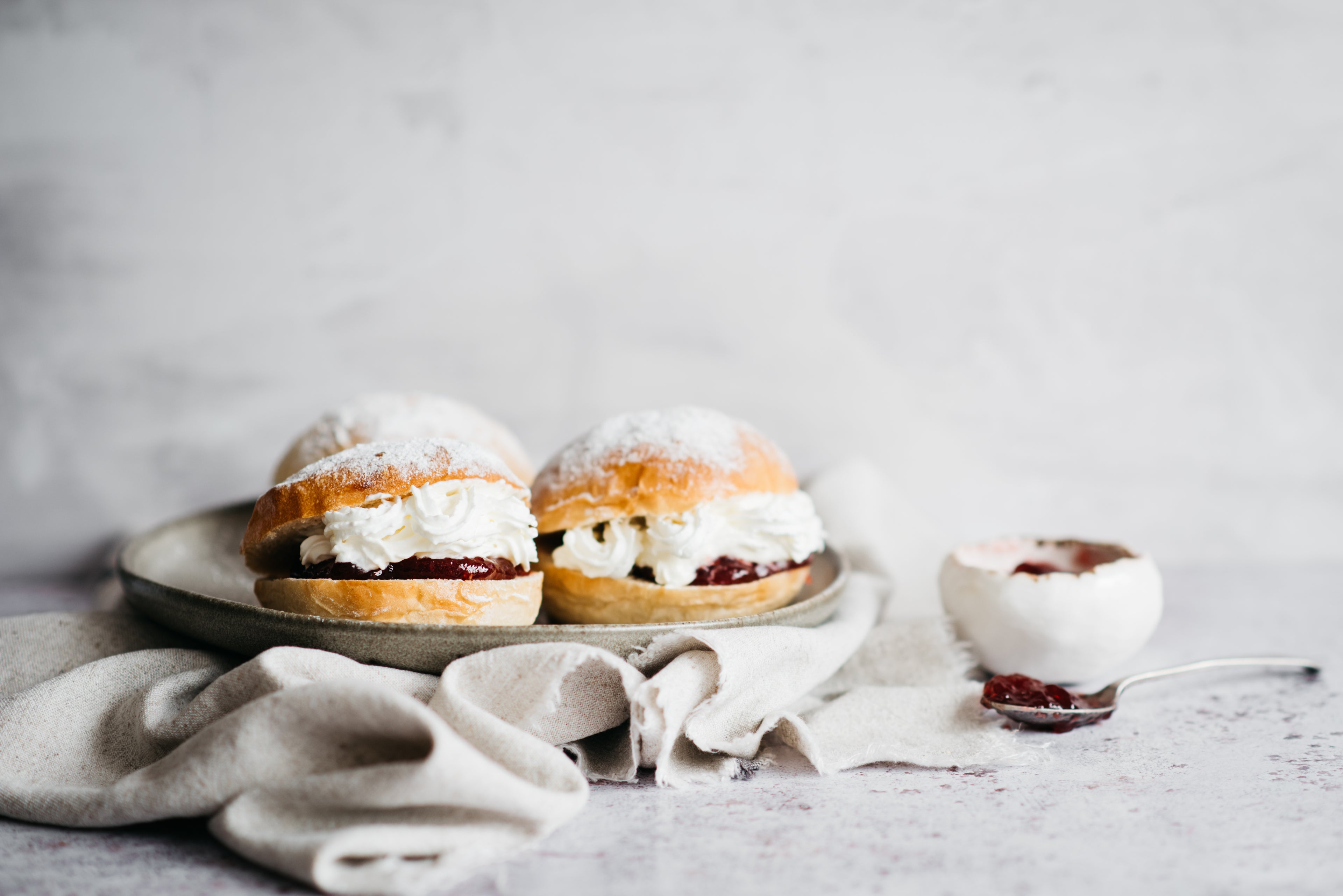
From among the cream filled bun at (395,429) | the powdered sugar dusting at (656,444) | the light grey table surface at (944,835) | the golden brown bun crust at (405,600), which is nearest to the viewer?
the light grey table surface at (944,835)

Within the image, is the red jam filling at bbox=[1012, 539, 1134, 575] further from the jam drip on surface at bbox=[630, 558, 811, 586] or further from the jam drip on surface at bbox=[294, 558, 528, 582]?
the jam drip on surface at bbox=[294, 558, 528, 582]

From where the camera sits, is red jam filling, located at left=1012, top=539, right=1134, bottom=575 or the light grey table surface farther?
red jam filling, located at left=1012, top=539, right=1134, bottom=575

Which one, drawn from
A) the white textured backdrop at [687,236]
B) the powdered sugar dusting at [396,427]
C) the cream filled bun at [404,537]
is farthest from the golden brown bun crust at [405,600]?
the white textured backdrop at [687,236]

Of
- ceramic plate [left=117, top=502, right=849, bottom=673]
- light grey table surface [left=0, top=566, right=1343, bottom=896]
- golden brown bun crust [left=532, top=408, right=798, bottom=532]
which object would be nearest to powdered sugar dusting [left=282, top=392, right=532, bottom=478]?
golden brown bun crust [left=532, top=408, right=798, bottom=532]

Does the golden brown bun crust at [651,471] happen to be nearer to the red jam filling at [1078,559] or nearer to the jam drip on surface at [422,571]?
the jam drip on surface at [422,571]

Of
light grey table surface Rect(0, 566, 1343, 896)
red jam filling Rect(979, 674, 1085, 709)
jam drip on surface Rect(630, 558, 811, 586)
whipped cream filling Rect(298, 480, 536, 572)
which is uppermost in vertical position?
whipped cream filling Rect(298, 480, 536, 572)

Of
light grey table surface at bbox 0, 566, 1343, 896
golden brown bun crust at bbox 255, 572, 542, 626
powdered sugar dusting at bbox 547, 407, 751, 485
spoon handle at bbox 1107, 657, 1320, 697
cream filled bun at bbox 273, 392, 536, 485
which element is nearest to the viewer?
light grey table surface at bbox 0, 566, 1343, 896
